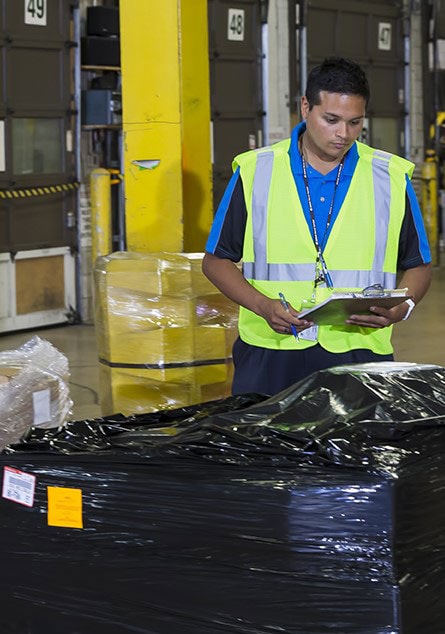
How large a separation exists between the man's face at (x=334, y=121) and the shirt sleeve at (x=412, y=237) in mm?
284

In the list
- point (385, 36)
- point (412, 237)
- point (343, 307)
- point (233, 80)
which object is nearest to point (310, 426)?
point (343, 307)

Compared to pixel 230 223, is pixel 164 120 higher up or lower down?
higher up

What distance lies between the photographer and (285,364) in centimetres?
358

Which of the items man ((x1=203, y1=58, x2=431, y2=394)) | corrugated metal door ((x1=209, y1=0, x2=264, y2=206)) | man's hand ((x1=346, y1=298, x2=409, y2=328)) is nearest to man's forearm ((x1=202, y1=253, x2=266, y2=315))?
man ((x1=203, y1=58, x2=431, y2=394))

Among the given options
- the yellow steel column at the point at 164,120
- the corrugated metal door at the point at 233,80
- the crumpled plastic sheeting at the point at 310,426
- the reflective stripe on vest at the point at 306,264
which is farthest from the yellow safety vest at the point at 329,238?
the corrugated metal door at the point at 233,80

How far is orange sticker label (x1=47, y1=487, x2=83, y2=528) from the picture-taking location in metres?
2.54

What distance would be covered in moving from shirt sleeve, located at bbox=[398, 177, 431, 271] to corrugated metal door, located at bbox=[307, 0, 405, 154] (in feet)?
35.6

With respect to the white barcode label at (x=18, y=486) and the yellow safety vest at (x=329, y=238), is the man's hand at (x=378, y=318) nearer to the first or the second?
the yellow safety vest at (x=329, y=238)

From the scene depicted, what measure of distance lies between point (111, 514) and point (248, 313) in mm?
1257

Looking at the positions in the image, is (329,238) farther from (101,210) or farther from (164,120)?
(101,210)

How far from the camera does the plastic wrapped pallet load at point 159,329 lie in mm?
5520

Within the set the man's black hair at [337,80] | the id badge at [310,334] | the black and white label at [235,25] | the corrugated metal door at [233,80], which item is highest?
the black and white label at [235,25]

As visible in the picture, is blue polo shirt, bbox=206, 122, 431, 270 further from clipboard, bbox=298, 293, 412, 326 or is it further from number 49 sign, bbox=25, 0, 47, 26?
number 49 sign, bbox=25, 0, 47, 26

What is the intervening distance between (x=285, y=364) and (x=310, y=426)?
109cm
